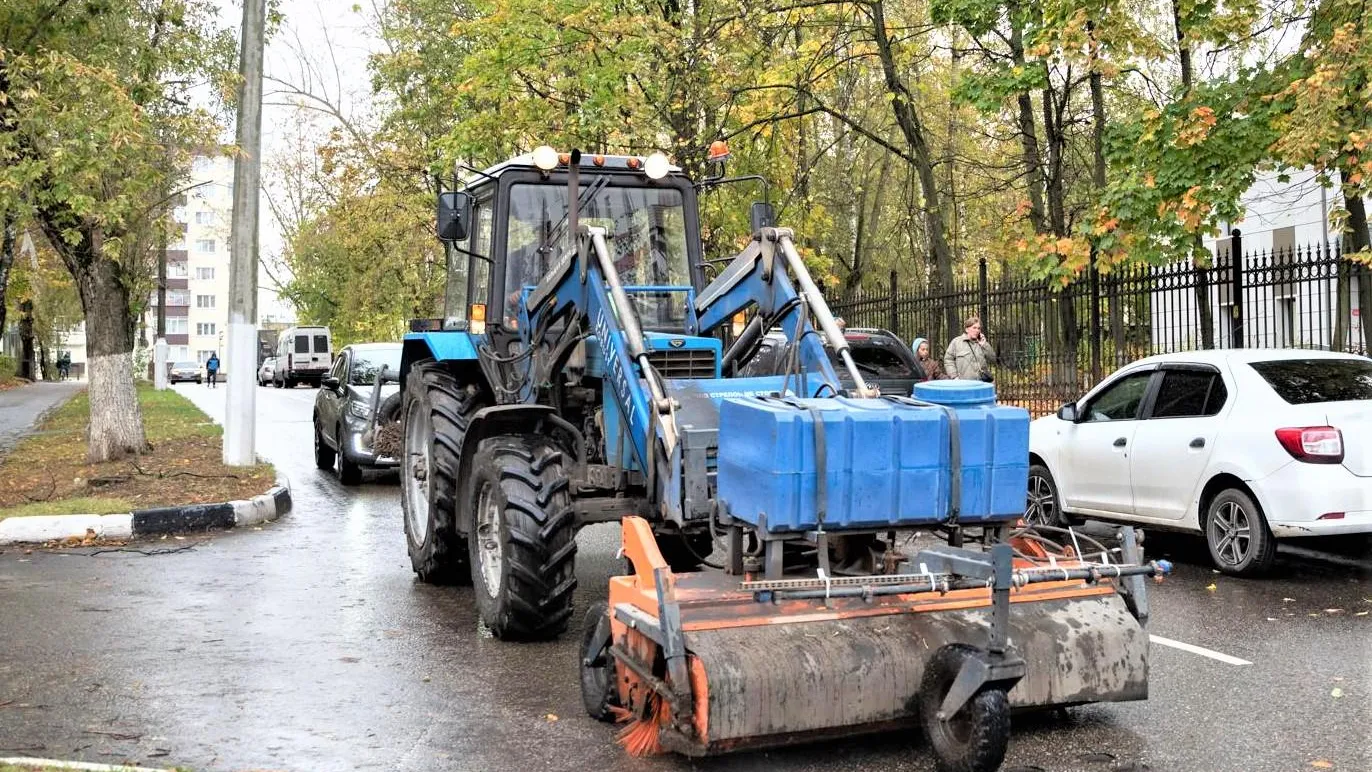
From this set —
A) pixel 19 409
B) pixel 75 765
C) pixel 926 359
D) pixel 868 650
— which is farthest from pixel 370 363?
pixel 19 409

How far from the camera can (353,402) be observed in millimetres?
16188

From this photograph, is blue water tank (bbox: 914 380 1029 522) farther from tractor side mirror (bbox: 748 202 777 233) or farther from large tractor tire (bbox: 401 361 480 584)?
large tractor tire (bbox: 401 361 480 584)

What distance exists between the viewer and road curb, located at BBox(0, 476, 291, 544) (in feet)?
37.1

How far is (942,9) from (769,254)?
11668mm

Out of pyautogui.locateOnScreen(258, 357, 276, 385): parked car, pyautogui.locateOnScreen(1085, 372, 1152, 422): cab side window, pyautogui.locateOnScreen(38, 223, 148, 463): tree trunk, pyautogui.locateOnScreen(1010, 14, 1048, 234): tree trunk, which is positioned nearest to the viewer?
pyautogui.locateOnScreen(1085, 372, 1152, 422): cab side window

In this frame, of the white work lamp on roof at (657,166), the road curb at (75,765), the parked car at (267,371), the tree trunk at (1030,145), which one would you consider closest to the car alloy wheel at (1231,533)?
the white work lamp on roof at (657,166)

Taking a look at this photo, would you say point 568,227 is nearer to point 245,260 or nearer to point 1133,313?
point 245,260

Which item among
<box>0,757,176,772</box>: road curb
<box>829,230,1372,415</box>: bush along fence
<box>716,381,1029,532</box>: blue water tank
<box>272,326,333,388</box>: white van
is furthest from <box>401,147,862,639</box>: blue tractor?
<box>272,326,333,388</box>: white van

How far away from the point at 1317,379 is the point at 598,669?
636 centimetres

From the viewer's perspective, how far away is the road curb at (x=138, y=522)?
445 inches

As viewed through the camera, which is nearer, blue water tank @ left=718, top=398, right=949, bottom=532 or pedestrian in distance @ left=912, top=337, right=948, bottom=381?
blue water tank @ left=718, top=398, right=949, bottom=532

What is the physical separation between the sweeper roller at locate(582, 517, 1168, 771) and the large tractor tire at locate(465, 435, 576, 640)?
4.07ft

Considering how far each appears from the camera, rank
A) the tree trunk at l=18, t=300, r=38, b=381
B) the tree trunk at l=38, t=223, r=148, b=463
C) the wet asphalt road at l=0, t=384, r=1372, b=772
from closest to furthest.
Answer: the wet asphalt road at l=0, t=384, r=1372, b=772
the tree trunk at l=38, t=223, r=148, b=463
the tree trunk at l=18, t=300, r=38, b=381

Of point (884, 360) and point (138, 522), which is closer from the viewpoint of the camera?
point (138, 522)
